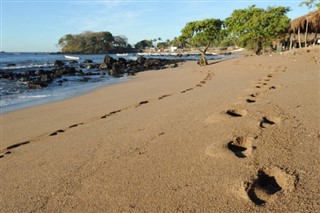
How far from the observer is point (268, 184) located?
7.73 ft

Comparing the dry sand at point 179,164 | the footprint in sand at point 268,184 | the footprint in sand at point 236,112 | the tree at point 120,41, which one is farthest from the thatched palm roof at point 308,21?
the tree at point 120,41

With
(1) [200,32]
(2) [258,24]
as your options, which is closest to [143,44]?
(2) [258,24]

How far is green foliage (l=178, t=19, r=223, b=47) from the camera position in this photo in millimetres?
23438

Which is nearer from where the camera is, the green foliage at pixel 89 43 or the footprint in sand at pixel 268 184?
the footprint in sand at pixel 268 184

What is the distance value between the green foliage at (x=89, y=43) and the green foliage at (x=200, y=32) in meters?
105

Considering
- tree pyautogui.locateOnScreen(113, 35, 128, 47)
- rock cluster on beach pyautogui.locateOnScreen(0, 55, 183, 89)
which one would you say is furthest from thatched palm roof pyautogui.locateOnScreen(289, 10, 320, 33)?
tree pyautogui.locateOnScreen(113, 35, 128, 47)

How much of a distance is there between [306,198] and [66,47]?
453 ft

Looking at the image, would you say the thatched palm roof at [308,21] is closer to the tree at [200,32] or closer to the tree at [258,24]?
the tree at [258,24]

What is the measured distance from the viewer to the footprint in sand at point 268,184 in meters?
2.15

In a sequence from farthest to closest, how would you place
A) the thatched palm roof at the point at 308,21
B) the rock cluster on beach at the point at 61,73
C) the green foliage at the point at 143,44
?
1. the green foliage at the point at 143,44
2. the thatched palm roof at the point at 308,21
3. the rock cluster on beach at the point at 61,73

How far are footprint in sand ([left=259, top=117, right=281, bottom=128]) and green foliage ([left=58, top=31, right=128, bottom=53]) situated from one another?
408 ft

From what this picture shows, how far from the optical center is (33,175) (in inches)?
124

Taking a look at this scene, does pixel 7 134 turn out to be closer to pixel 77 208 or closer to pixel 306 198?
pixel 77 208

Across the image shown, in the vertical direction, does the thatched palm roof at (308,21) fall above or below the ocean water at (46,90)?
above
